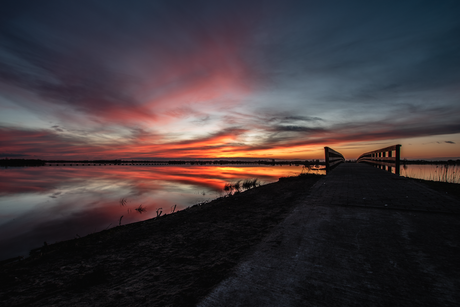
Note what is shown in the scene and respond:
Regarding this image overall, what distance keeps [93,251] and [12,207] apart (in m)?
9.68

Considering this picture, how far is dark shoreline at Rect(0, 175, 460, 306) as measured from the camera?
206cm

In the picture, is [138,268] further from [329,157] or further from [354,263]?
[329,157]

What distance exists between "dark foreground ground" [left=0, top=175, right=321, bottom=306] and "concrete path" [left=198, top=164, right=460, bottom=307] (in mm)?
370

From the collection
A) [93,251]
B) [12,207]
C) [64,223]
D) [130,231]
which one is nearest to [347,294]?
[93,251]

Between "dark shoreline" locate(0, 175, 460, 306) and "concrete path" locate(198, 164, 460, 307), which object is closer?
"concrete path" locate(198, 164, 460, 307)

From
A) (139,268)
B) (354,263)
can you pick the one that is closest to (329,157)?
(354,263)

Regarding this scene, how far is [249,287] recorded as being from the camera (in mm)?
1938

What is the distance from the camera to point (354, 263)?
7.50 ft

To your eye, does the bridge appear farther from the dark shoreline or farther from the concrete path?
the dark shoreline

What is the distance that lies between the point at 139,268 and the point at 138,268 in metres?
0.01

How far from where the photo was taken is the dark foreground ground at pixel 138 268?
206 cm

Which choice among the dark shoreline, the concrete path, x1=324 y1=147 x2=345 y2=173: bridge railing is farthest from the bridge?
x1=324 y1=147 x2=345 y2=173: bridge railing

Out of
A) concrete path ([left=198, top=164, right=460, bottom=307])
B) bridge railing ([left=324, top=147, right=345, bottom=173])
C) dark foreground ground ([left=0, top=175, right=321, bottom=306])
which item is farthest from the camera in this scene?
bridge railing ([left=324, top=147, right=345, bottom=173])

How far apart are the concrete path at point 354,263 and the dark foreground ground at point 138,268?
37 centimetres
